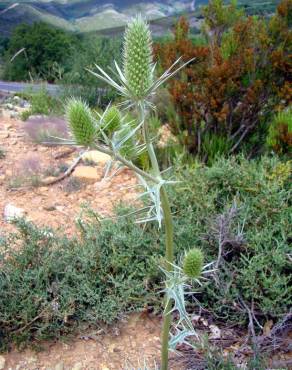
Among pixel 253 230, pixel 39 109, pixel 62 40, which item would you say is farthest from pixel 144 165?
pixel 62 40

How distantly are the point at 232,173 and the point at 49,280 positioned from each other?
146cm

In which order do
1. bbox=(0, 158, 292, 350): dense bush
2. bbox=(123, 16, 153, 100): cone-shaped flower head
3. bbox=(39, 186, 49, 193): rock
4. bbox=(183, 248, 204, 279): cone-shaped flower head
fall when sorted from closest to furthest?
1. bbox=(123, 16, 153, 100): cone-shaped flower head
2. bbox=(183, 248, 204, 279): cone-shaped flower head
3. bbox=(0, 158, 292, 350): dense bush
4. bbox=(39, 186, 49, 193): rock

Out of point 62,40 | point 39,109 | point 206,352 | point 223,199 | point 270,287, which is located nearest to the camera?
point 206,352

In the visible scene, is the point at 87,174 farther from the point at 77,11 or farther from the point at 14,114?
the point at 77,11

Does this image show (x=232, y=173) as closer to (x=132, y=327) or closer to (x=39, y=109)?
(x=132, y=327)

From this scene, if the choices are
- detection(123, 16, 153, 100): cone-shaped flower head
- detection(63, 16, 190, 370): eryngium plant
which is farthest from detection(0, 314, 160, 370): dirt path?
detection(123, 16, 153, 100): cone-shaped flower head

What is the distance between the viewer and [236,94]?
477cm

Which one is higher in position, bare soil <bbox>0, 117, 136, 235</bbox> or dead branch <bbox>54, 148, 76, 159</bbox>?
bare soil <bbox>0, 117, 136, 235</bbox>

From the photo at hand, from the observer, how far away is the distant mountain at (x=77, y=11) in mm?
31517

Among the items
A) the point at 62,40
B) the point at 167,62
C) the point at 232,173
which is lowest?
the point at 62,40

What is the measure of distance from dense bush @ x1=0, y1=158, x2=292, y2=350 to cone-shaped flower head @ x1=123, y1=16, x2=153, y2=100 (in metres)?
1.30

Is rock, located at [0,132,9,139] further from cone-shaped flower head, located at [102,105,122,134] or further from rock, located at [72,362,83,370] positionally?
cone-shaped flower head, located at [102,105,122,134]

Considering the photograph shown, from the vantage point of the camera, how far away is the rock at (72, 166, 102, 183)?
4.43m

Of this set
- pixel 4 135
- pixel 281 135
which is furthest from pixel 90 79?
pixel 281 135
